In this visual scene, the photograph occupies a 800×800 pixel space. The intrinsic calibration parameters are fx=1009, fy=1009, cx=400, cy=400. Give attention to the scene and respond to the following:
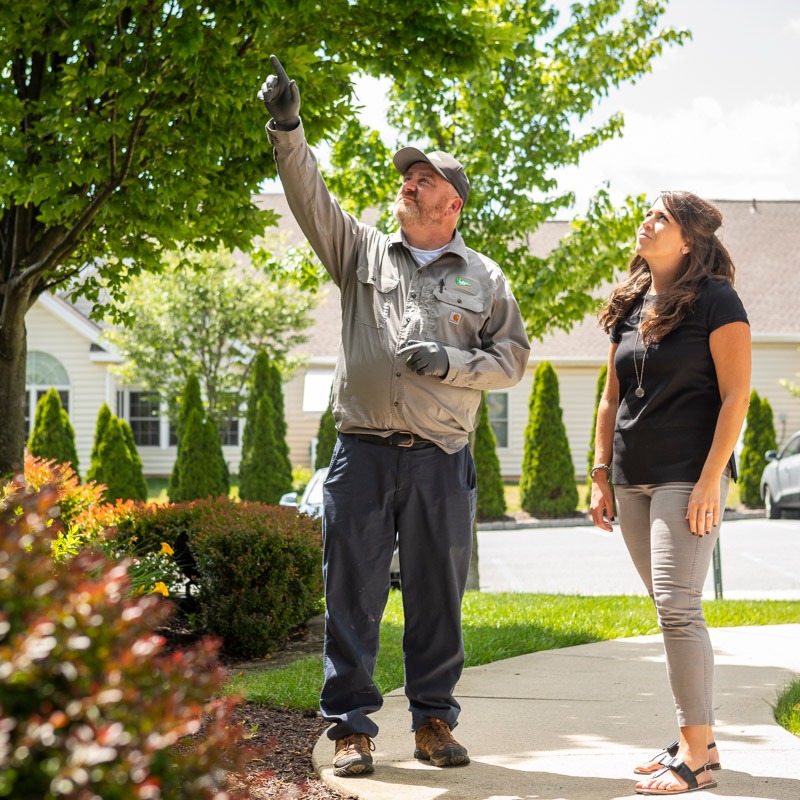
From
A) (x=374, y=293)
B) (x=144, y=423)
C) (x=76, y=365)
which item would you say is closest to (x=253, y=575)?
(x=374, y=293)

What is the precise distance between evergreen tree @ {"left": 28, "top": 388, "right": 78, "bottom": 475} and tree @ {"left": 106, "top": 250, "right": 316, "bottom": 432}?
2618mm

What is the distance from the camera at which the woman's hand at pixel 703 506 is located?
3.43 m

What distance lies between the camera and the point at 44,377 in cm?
2634

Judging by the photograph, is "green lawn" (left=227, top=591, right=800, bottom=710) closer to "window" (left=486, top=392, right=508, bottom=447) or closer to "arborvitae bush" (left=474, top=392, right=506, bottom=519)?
"arborvitae bush" (left=474, top=392, right=506, bottom=519)

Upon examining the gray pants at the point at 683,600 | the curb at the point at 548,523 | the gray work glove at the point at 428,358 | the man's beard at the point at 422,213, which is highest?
the man's beard at the point at 422,213

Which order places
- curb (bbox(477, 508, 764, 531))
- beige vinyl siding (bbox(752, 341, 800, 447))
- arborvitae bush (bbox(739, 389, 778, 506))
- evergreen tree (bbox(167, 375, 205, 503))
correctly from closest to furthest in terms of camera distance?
curb (bbox(477, 508, 764, 531)) → evergreen tree (bbox(167, 375, 205, 503)) → arborvitae bush (bbox(739, 389, 778, 506)) → beige vinyl siding (bbox(752, 341, 800, 447))

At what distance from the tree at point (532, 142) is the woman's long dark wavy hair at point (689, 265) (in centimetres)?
691

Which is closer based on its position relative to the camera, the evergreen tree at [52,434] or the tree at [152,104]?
the tree at [152,104]

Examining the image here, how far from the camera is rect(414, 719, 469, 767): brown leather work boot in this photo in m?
3.74

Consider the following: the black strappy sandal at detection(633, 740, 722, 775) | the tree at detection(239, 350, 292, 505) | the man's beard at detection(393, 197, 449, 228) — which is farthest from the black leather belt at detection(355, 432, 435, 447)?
the tree at detection(239, 350, 292, 505)

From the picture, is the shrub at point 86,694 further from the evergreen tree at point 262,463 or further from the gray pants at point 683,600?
the evergreen tree at point 262,463

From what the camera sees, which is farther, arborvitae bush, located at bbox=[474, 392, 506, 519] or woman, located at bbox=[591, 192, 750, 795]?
arborvitae bush, located at bbox=[474, 392, 506, 519]

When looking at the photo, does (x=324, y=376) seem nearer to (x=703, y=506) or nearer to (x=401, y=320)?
(x=401, y=320)

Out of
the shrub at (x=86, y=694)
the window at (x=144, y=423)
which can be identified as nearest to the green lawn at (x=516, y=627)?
the shrub at (x=86, y=694)
